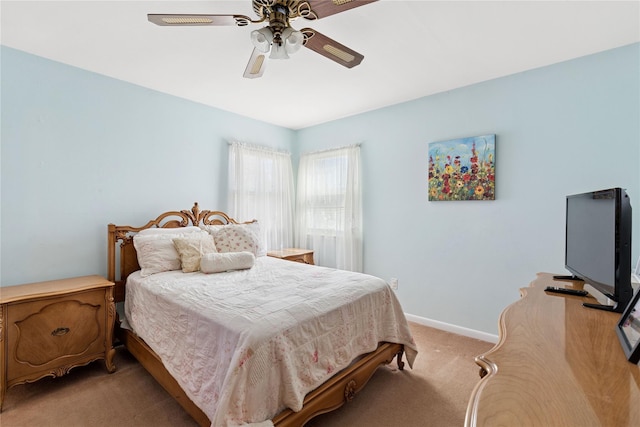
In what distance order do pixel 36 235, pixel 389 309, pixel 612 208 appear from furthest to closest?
pixel 36 235 → pixel 389 309 → pixel 612 208

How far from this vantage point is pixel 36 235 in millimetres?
2393

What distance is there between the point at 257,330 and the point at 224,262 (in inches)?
51.7

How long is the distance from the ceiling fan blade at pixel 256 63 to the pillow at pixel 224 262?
1.53 meters

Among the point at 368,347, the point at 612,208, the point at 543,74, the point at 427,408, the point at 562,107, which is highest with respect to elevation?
the point at 543,74

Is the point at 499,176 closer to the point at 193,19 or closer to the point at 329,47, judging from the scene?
the point at 329,47

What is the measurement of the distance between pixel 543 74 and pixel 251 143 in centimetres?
320

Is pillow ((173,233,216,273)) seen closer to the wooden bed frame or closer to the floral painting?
the wooden bed frame

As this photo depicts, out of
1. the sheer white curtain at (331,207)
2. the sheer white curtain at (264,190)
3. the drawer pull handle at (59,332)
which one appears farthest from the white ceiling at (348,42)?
the drawer pull handle at (59,332)

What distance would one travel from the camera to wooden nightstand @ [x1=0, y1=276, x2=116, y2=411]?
1920mm

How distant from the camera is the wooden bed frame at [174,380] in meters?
1.60

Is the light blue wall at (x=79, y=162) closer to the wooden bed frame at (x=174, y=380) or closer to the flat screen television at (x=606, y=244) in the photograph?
the wooden bed frame at (x=174, y=380)

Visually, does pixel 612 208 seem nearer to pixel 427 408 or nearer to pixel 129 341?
pixel 427 408

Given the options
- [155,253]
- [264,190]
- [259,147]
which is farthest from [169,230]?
[259,147]

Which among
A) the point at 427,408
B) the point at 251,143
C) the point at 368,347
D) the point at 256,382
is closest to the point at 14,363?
the point at 256,382
